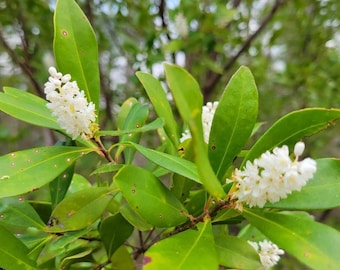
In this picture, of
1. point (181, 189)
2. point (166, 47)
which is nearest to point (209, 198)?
Result: point (181, 189)

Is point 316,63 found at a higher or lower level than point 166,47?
lower

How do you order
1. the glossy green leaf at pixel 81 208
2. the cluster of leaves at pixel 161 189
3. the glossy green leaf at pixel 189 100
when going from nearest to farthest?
the glossy green leaf at pixel 189 100 < the cluster of leaves at pixel 161 189 < the glossy green leaf at pixel 81 208

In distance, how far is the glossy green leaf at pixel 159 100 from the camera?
2.35 feet

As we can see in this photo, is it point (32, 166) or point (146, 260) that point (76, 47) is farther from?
point (146, 260)

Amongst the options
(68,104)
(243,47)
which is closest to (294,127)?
(68,104)

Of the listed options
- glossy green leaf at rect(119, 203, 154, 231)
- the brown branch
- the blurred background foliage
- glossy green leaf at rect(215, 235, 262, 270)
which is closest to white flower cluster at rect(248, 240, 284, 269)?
glossy green leaf at rect(215, 235, 262, 270)

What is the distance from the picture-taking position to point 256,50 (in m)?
2.57

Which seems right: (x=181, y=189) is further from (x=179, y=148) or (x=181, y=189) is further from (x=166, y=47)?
(x=166, y=47)

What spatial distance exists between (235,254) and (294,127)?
0.21 m

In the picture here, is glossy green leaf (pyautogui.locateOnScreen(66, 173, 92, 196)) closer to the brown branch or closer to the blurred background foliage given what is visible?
the blurred background foliage

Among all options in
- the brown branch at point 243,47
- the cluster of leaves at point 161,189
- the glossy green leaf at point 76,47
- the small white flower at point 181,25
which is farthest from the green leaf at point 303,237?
the brown branch at point 243,47

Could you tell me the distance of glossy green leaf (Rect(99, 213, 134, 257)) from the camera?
751 mm

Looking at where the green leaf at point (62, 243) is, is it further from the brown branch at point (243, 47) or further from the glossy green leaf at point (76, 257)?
the brown branch at point (243, 47)

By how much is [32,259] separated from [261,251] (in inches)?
15.3
